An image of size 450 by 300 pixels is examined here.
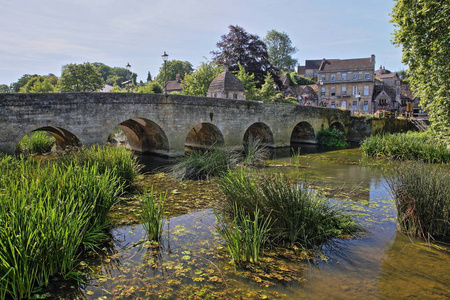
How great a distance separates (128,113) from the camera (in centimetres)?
1409

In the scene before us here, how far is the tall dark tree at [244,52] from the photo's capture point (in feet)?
119

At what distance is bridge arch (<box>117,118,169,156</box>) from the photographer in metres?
15.9

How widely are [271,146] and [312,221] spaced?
15814 millimetres

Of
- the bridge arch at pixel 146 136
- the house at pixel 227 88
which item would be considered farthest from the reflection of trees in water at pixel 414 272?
the house at pixel 227 88

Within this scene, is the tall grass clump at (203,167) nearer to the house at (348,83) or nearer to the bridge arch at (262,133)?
the bridge arch at (262,133)

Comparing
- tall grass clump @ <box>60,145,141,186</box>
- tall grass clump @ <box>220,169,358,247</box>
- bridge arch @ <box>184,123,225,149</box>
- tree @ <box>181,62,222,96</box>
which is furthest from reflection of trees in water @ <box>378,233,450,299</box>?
tree @ <box>181,62,222,96</box>

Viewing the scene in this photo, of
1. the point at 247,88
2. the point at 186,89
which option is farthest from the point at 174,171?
the point at 186,89

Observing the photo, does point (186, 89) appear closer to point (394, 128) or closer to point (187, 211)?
point (394, 128)

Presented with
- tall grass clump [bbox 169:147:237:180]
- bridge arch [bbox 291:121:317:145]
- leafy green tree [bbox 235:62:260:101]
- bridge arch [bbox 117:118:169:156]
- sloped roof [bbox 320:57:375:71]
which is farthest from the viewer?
sloped roof [bbox 320:57:375:71]

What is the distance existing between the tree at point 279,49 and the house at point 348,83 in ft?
50.5

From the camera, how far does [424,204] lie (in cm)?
554

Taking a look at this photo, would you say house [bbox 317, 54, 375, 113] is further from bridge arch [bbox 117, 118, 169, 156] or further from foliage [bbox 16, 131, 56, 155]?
foliage [bbox 16, 131, 56, 155]

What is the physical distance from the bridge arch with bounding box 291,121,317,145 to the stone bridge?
7 cm

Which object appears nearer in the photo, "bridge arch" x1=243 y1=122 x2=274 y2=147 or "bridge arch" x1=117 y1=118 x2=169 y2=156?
"bridge arch" x1=117 y1=118 x2=169 y2=156
